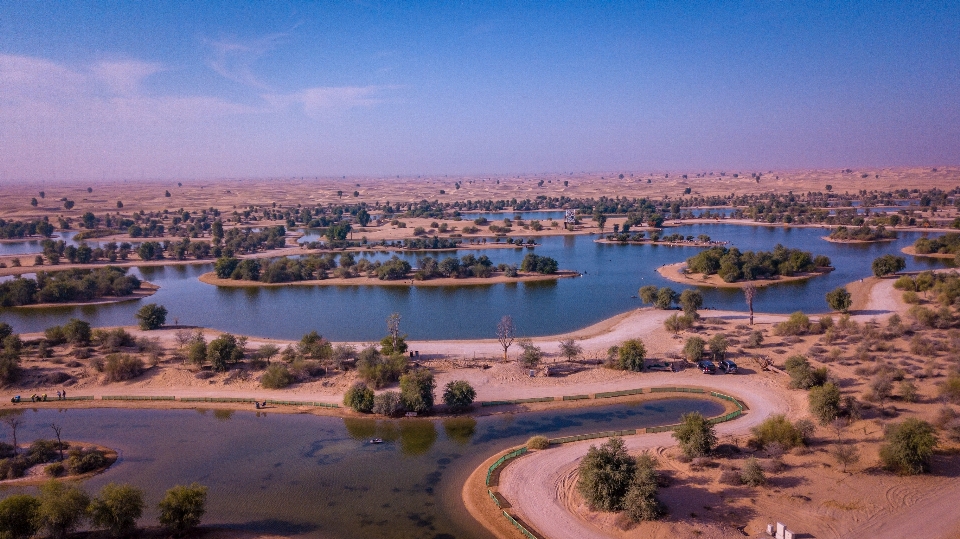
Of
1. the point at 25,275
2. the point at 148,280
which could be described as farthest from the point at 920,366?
the point at 25,275

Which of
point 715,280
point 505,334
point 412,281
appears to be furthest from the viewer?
point 412,281

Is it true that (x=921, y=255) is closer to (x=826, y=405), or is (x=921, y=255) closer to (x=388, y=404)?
(x=826, y=405)

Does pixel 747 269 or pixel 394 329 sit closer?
pixel 394 329

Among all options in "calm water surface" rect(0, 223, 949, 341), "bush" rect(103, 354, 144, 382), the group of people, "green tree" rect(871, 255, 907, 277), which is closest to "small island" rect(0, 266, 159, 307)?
"calm water surface" rect(0, 223, 949, 341)

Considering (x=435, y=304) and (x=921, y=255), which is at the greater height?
(x=921, y=255)

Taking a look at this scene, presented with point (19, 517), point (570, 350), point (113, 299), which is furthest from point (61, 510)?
point (113, 299)

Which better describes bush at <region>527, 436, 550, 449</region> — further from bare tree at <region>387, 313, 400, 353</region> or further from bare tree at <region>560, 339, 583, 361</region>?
bare tree at <region>387, 313, 400, 353</region>
